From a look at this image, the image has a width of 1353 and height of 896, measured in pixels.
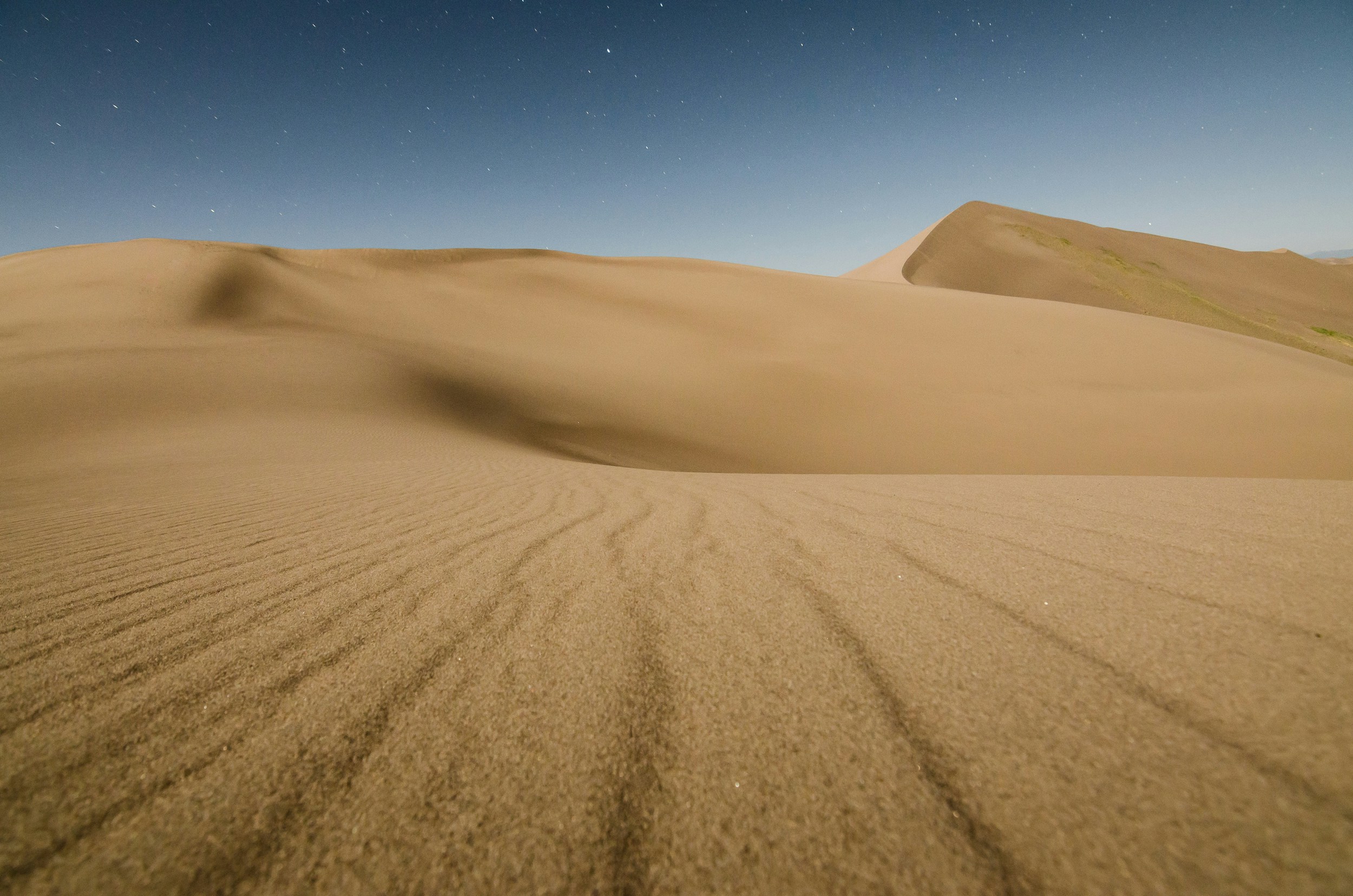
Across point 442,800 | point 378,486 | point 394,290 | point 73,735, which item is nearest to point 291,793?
point 442,800

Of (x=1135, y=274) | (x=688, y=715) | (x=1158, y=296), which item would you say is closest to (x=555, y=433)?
(x=688, y=715)

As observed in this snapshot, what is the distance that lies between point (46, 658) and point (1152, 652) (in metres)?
2.48

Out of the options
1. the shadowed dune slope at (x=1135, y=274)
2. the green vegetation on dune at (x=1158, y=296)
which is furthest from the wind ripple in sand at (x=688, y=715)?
the shadowed dune slope at (x=1135, y=274)

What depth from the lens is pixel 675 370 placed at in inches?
437

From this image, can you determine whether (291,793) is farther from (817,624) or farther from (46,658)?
(817,624)

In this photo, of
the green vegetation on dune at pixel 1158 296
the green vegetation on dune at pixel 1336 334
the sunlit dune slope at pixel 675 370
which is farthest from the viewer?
the green vegetation on dune at pixel 1336 334

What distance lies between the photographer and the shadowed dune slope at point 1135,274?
21.0m

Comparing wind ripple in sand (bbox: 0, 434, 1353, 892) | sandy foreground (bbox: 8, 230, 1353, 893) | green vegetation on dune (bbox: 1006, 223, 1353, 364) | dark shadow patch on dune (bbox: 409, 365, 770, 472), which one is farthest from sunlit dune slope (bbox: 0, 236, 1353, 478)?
green vegetation on dune (bbox: 1006, 223, 1353, 364)

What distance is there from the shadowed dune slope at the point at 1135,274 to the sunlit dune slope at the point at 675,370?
9.84 meters

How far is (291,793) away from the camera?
2.81 ft

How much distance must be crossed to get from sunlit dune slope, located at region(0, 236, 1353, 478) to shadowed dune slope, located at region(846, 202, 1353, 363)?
9844 millimetres

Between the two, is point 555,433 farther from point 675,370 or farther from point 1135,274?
point 1135,274

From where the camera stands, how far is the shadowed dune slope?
69.0 feet

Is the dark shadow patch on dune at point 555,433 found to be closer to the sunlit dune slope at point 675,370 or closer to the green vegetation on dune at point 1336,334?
the sunlit dune slope at point 675,370
